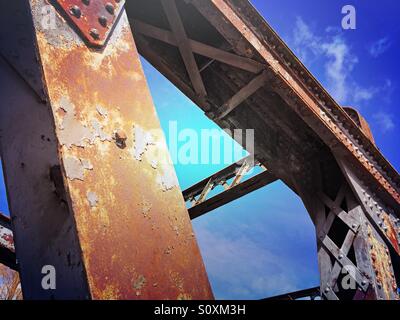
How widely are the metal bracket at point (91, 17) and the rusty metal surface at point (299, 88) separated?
4.78 feet

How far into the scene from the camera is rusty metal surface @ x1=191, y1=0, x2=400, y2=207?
107 inches

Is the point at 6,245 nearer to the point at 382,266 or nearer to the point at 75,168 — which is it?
the point at 75,168

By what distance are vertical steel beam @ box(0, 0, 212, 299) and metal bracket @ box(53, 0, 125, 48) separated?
0.10 feet

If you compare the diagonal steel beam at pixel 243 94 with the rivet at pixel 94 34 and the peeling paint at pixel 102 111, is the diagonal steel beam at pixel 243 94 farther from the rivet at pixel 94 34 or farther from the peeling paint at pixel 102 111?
the peeling paint at pixel 102 111

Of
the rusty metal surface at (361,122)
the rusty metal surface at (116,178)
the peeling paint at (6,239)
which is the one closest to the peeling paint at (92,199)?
the rusty metal surface at (116,178)

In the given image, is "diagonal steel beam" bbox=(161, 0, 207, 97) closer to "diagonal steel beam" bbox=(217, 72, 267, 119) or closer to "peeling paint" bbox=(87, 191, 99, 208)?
"diagonal steel beam" bbox=(217, 72, 267, 119)

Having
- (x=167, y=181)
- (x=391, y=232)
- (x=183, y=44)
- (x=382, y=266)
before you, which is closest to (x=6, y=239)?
(x=183, y=44)

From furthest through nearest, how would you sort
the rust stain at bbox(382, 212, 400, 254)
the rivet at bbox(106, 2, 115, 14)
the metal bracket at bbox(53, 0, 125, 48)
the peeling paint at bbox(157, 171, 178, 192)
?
the rust stain at bbox(382, 212, 400, 254) → the rivet at bbox(106, 2, 115, 14) → the metal bracket at bbox(53, 0, 125, 48) → the peeling paint at bbox(157, 171, 178, 192)

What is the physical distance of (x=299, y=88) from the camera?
3.30 m

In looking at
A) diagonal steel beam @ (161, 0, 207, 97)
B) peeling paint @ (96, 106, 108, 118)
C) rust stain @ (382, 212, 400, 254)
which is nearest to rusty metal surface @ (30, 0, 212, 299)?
peeling paint @ (96, 106, 108, 118)

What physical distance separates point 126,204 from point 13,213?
578 millimetres

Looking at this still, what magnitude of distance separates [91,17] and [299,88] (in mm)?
2586

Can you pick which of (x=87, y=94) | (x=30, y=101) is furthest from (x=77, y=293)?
(x=30, y=101)
